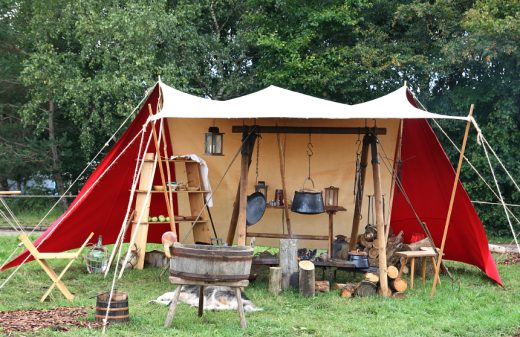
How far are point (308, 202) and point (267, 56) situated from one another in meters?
8.85

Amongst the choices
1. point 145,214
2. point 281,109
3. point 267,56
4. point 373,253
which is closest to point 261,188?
point 145,214

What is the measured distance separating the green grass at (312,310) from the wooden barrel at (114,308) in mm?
83

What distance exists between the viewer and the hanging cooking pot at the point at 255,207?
345 inches

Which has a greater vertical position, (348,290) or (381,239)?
(381,239)

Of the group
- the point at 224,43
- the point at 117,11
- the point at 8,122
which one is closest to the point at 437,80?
the point at 224,43

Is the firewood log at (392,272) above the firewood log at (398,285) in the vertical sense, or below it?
above

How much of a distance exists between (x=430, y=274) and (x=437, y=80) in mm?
7215

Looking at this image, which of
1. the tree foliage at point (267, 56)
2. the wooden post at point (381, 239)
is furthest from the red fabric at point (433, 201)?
the tree foliage at point (267, 56)

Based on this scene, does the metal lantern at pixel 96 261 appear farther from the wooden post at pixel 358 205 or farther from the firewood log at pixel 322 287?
the wooden post at pixel 358 205

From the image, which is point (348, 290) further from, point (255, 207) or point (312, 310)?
point (255, 207)

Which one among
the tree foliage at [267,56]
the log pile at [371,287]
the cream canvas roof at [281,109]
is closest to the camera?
the cream canvas roof at [281,109]

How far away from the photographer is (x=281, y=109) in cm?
742

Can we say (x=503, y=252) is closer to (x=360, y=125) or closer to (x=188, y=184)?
(x=360, y=125)

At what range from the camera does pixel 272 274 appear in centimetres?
A: 744
